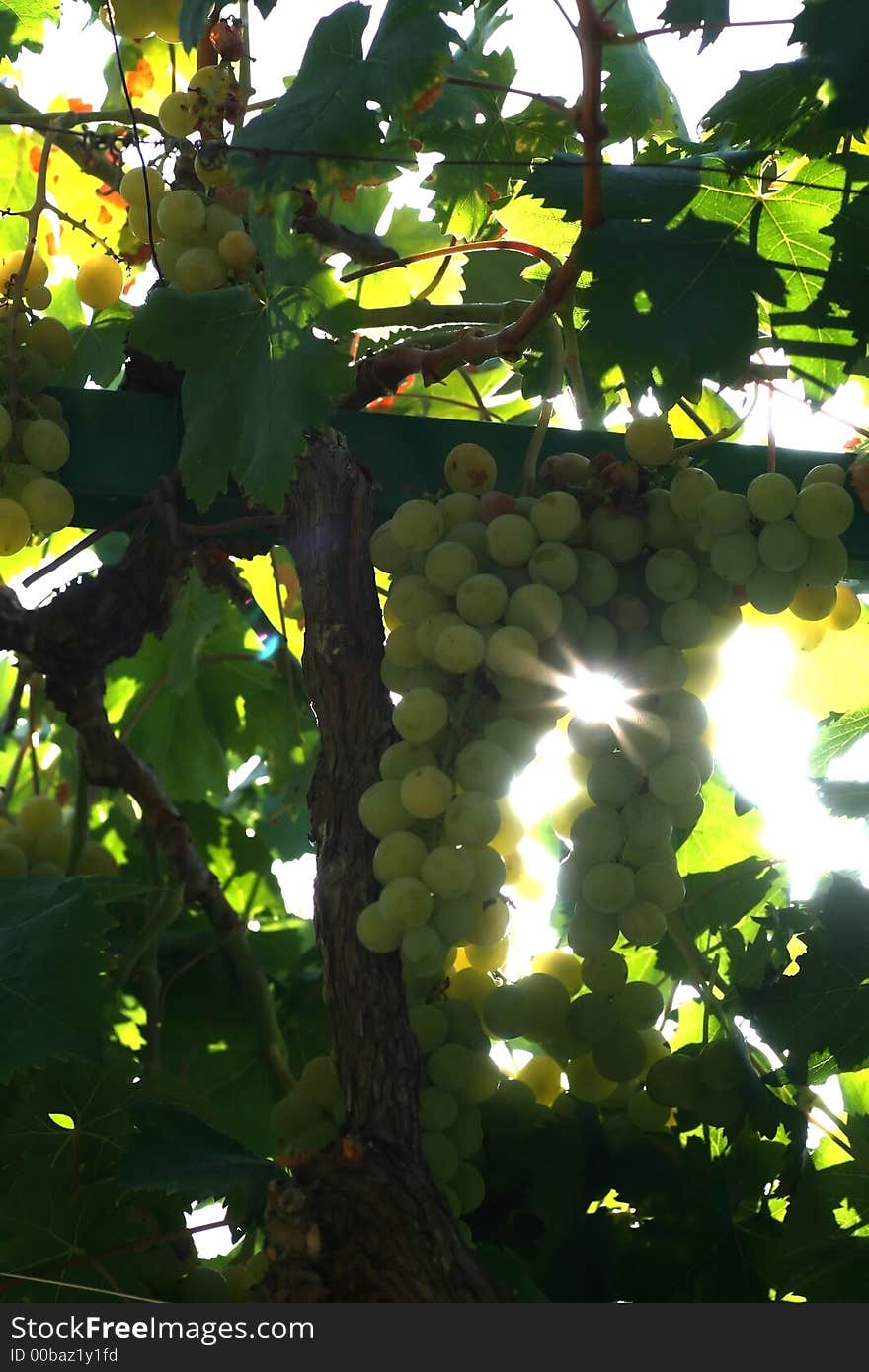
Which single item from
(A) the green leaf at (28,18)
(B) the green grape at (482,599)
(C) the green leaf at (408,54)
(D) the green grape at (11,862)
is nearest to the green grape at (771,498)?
(B) the green grape at (482,599)

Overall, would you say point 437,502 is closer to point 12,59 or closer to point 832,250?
point 832,250

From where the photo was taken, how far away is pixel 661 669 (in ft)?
3.67

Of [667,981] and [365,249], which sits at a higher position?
[365,249]

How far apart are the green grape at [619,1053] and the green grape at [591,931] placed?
20 cm

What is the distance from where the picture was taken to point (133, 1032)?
5.57ft

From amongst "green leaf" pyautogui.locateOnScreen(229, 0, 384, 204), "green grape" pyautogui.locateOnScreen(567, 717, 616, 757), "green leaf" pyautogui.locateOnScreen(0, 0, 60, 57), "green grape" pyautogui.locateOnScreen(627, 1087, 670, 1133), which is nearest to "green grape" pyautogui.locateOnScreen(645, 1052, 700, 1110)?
"green grape" pyautogui.locateOnScreen(627, 1087, 670, 1133)

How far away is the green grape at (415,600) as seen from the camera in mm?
1131

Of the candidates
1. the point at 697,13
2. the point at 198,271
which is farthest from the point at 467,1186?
the point at 697,13

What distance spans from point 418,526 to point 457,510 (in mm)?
45

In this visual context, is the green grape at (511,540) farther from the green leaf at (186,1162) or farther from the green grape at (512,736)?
the green leaf at (186,1162)

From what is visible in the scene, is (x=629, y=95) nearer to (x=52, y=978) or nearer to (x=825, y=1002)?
(x=825, y=1002)

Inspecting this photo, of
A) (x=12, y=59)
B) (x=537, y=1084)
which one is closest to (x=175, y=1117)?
(x=537, y=1084)

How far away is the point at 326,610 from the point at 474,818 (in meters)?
0.27

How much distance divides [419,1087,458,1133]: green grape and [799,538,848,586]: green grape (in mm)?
507
